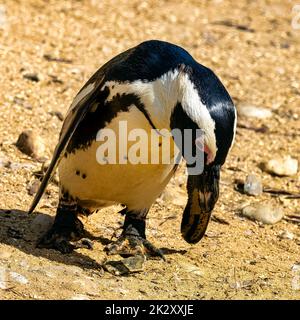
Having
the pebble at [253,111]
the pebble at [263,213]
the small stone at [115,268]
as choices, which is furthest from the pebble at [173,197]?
the pebble at [253,111]

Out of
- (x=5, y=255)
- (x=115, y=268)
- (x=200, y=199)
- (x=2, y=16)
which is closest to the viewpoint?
(x=200, y=199)

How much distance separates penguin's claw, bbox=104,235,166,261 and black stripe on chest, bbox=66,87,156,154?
569mm

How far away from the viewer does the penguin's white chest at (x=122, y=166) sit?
16.1 feet

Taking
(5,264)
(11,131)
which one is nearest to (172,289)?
(5,264)

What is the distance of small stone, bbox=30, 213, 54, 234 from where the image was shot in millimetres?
5559

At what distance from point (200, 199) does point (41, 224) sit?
1.18 meters

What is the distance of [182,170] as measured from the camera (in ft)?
22.7

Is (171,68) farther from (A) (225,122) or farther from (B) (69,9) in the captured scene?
(B) (69,9)

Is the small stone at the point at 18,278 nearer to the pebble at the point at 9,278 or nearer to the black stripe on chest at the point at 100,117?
the pebble at the point at 9,278

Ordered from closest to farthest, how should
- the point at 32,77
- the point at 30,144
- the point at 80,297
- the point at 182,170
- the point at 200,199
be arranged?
the point at 80,297 < the point at 200,199 < the point at 30,144 < the point at 182,170 < the point at 32,77

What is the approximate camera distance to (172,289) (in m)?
4.96

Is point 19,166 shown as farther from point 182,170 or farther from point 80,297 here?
point 80,297

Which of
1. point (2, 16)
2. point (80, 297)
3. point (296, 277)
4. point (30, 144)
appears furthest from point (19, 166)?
point (2, 16)

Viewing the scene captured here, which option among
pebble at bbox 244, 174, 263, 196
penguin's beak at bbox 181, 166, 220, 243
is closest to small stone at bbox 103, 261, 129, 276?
penguin's beak at bbox 181, 166, 220, 243
